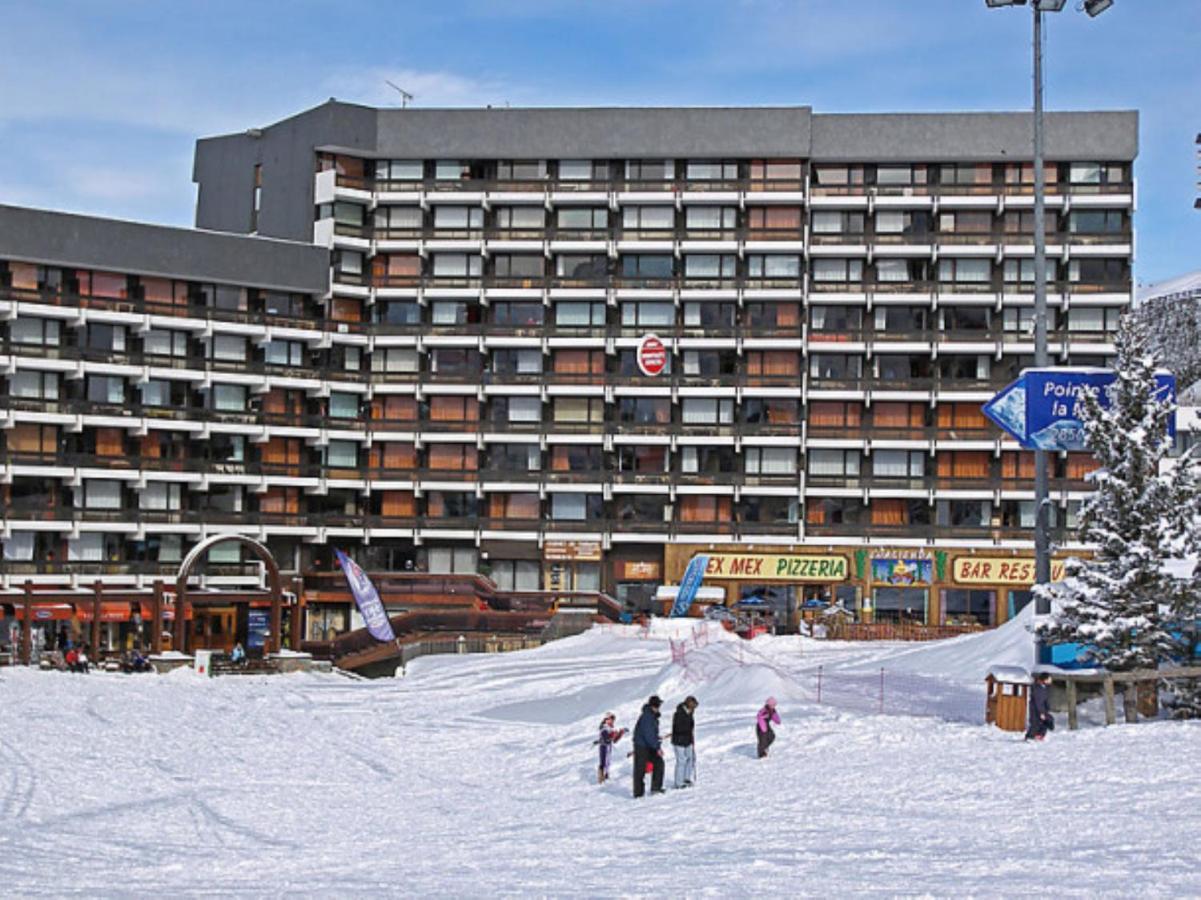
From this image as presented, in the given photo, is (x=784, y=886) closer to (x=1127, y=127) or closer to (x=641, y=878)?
(x=641, y=878)

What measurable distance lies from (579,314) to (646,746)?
176 feet

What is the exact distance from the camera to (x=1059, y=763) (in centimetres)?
2447

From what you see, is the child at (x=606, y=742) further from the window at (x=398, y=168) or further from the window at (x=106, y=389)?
the window at (x=398, y=168)

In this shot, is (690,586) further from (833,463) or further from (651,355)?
(833,463)

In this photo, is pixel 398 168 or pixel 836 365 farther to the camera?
pixel 398 168

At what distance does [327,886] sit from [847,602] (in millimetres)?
59684

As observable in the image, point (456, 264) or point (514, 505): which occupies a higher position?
point (456, 264)

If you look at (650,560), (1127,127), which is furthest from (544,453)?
(1127,127)

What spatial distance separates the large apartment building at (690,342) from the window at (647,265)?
0.35 feet

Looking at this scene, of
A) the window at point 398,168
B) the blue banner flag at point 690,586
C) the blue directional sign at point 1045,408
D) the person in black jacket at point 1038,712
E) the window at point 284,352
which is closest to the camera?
the person in black jacket at point 1038,712

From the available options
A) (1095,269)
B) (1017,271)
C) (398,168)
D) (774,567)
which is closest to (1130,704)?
(774,567)

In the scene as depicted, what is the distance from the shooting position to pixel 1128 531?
29797 mm

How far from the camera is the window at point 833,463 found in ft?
256

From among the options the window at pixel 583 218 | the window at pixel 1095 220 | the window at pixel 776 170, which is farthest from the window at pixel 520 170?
the window at pixel 1095 220
